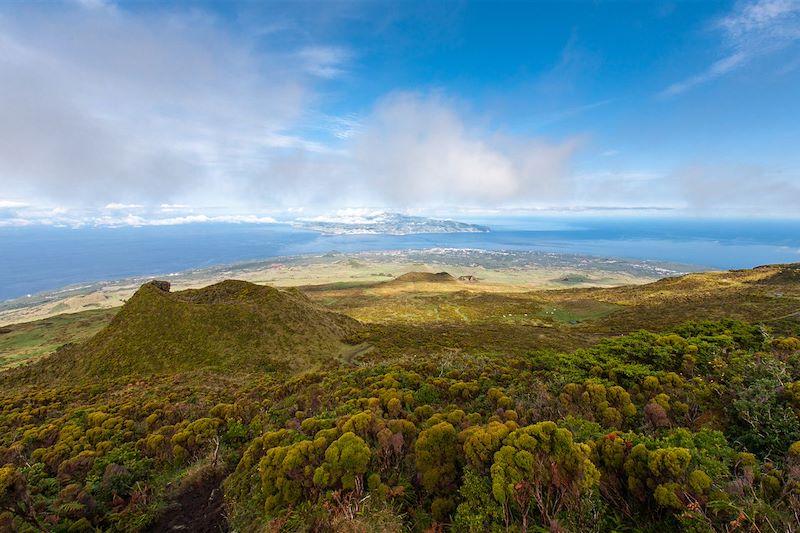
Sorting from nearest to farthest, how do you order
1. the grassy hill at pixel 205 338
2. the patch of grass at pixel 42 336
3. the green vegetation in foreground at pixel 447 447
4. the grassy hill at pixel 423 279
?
the green vegetation in foreground at pixel 447 447
the grassy hill at pixel 205 338
the patch of grass at pixel 42 336
the grassy hill at pixel 423 279

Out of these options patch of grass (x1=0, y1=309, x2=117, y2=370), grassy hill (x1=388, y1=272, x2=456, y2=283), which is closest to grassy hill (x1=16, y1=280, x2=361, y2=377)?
patch of grass (x1=0, y1=309, x2=117, y2=370)

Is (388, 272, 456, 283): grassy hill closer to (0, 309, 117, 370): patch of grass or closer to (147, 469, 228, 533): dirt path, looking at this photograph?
(0, 309, 117, 370): patch of grass

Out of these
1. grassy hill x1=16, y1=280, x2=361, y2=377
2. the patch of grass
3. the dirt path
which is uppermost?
the dirt path

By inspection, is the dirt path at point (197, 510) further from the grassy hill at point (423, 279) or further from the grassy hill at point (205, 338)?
the grassy hill at point (423, 279)

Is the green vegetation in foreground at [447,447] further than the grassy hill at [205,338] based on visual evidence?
No

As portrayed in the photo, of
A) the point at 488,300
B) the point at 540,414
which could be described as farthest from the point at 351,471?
the point at 488,300

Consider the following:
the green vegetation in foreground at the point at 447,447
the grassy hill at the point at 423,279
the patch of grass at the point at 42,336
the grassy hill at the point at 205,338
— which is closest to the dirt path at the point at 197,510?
the green vegetation in foreground at the point at 447,447

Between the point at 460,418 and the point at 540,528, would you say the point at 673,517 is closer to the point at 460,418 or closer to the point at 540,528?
the point at 540,528

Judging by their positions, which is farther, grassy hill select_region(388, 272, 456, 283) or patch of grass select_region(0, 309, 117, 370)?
grassy hill select_region(388, 272, 456, 283)

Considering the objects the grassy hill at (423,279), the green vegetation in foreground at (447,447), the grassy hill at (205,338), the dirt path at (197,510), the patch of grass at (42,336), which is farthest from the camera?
the grassy hill at (423,279)
